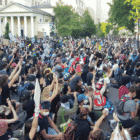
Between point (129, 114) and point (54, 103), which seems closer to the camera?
point (129, 114)

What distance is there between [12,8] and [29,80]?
62.3 metres

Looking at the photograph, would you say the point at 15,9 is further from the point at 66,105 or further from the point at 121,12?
the point at 66,105

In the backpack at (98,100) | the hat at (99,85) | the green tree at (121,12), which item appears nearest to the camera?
the backpack at (98,100)

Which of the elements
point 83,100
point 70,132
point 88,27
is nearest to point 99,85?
point 83,100

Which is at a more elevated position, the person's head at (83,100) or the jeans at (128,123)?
the person's head at (83,100)

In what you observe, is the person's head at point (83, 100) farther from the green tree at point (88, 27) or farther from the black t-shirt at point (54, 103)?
the green tree at point (88, 27)

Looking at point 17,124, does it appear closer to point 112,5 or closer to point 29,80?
point 29,80

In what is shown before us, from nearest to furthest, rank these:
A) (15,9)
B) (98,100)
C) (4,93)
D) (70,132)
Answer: (70,132) < (4,93) < (98,100) < (15,9)

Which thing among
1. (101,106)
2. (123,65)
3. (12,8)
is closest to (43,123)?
(101,106)

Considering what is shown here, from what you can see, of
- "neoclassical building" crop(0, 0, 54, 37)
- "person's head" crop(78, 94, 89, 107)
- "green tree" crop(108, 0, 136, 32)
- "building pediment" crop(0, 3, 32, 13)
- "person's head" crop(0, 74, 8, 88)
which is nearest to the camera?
"person's head" crop(0, 74, 8, 88)

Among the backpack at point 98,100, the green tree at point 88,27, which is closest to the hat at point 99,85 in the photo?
the backpack at point 98,100

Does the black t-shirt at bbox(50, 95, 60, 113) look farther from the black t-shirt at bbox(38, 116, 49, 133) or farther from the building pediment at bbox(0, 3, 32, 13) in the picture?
the building pediment at bbox(0, 3, 32, 13)

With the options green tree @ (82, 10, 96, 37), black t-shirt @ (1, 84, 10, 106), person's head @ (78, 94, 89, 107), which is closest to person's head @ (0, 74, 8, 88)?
black t-shirt @ (1, 84, 10, 106)

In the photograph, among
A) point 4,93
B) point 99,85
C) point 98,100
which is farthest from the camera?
point 99,85
